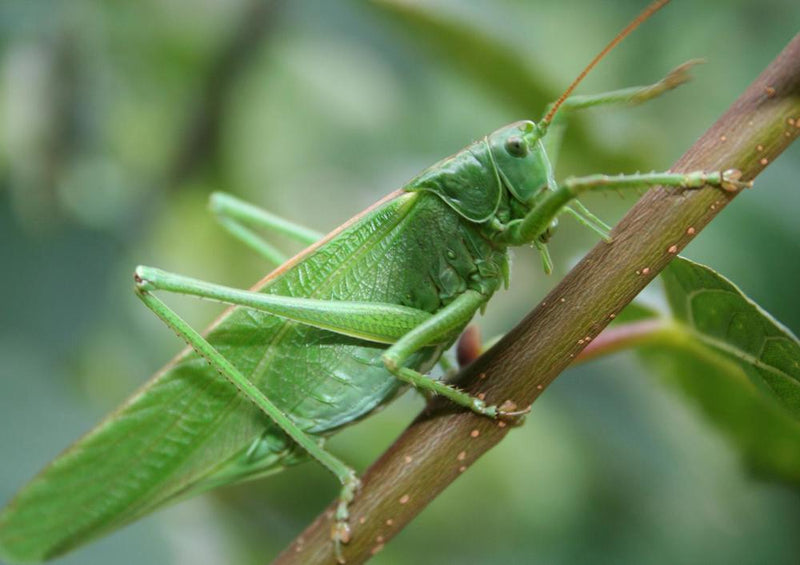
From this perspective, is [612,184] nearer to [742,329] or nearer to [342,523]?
[742,329]

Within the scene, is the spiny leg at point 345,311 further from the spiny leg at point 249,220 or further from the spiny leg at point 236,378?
the spiny leg at point 249,220

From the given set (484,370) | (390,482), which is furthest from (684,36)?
(390,482)

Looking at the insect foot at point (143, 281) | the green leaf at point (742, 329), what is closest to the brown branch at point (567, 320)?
the green leaf at point (742, 329)

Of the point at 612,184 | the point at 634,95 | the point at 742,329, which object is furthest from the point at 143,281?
the point at 742,329

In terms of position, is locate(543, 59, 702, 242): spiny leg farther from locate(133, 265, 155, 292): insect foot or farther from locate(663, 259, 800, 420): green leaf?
locate(133, 265, 155, 292): insect foot

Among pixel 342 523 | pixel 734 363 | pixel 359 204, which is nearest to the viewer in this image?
pixel 342 523

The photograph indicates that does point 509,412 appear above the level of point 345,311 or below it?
above
